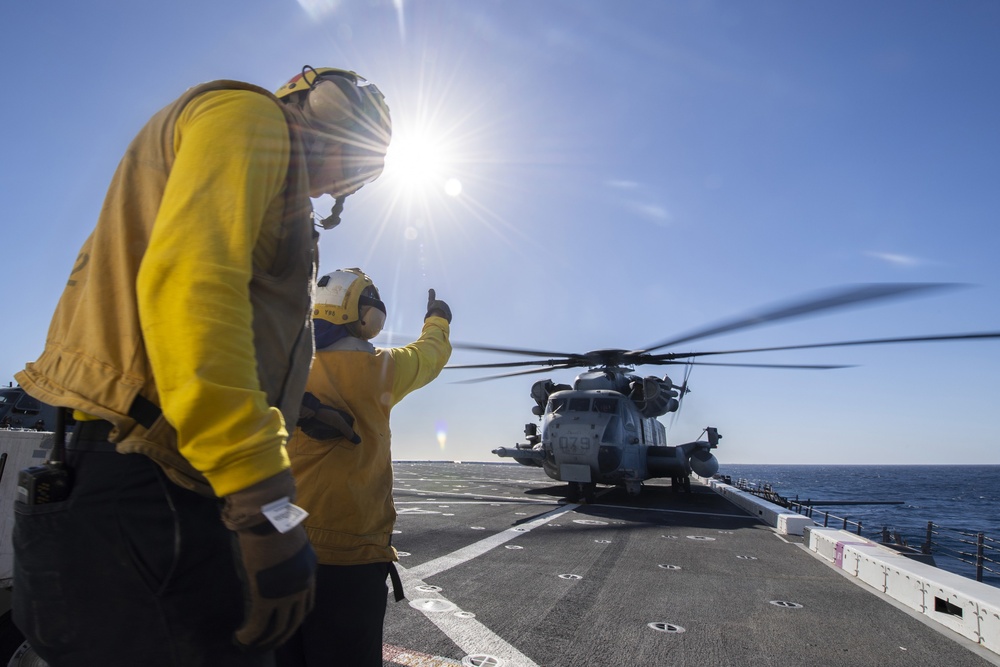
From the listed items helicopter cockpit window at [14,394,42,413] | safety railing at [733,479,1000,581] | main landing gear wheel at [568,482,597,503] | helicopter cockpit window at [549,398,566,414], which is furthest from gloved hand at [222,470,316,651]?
helicopter cockpit window at [549,398,566,414]

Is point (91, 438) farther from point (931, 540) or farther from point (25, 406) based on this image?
point (931, 540)

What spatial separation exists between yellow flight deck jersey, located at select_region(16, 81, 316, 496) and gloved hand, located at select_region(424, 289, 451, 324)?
4.10 ft

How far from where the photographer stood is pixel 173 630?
1202mm

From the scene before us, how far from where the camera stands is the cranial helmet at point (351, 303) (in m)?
2.38

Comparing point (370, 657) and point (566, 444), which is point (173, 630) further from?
point (566, 444)

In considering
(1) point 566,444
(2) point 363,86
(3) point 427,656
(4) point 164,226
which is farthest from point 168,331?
(1) point 566,444

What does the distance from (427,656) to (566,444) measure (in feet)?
36.7

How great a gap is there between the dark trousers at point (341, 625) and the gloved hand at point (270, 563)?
824 mm

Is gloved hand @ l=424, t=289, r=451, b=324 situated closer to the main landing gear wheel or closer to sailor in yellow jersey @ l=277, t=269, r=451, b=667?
sailor in yellow jersey @ l=277, t=269, r=451, b=667

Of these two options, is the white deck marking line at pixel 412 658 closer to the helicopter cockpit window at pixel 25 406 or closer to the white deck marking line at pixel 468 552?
the white deck marking line at pixel 468 552

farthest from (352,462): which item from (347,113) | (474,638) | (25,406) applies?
(25,406)

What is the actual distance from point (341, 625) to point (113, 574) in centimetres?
102

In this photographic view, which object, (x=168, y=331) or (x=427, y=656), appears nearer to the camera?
(x=168, y=331)

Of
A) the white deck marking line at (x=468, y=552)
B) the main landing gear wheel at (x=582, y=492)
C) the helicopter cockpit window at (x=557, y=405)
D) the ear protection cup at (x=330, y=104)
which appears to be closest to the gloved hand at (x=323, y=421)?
the ear protection cup at (x=330, y=104)
